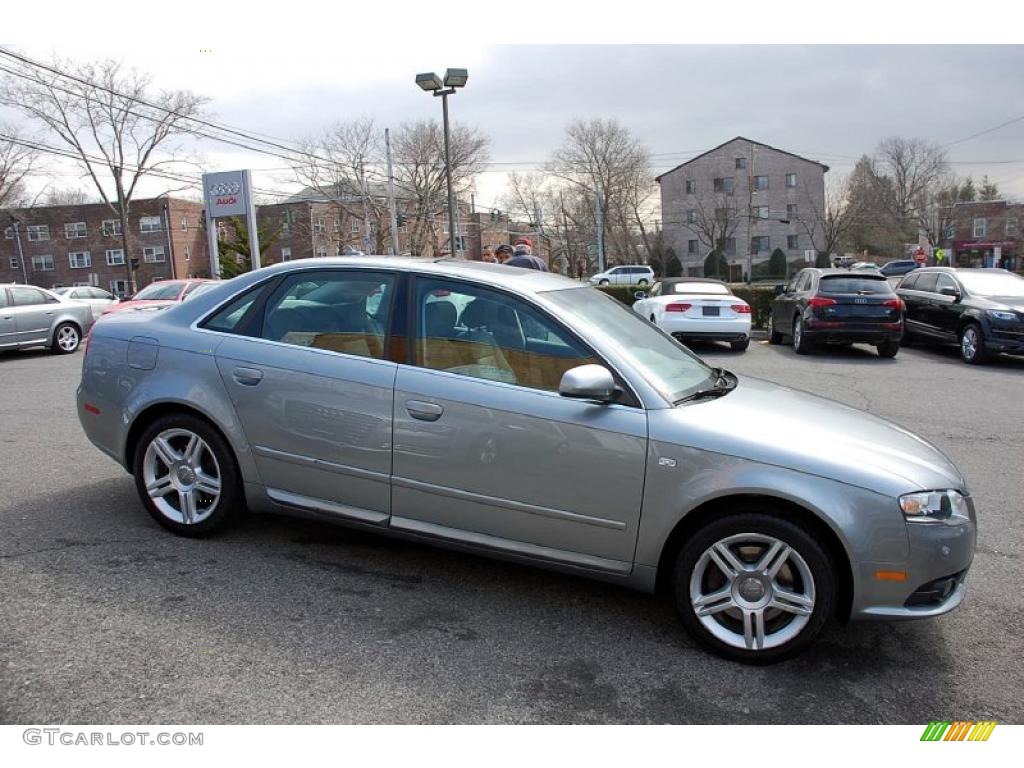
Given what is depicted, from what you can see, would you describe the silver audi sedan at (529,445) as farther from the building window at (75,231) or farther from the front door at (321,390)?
the building window at (75,231)

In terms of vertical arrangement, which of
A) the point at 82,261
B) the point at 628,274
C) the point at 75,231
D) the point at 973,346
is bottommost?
the point at 628,274

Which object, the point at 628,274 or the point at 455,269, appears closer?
the point at 455,269

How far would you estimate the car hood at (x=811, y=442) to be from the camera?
3043 mm

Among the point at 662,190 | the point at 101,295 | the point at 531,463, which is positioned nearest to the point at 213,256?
the point at 101,295

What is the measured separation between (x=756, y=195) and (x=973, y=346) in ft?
196

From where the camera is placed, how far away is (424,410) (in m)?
3.54

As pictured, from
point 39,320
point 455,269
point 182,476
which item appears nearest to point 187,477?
point 182,476

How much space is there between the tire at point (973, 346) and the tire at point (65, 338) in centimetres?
1662

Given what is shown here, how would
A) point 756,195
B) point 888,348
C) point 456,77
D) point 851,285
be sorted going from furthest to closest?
1. point 756,195
2. point 456,77
3. point 851,285
4. point 888,348

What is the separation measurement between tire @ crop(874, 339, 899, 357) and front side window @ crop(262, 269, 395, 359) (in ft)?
37.6

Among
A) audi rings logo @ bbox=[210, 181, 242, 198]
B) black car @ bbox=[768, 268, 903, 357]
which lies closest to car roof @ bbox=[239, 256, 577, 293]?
black car @ bbox=[768, 268, 903, 357]

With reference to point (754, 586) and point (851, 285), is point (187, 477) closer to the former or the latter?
point (754, 586)

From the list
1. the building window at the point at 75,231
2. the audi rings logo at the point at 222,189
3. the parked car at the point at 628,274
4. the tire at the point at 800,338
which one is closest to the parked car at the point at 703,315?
the tire at the point at 800,338

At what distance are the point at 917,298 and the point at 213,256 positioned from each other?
69.1ft
